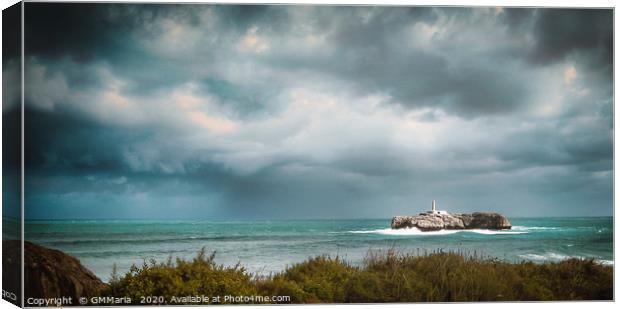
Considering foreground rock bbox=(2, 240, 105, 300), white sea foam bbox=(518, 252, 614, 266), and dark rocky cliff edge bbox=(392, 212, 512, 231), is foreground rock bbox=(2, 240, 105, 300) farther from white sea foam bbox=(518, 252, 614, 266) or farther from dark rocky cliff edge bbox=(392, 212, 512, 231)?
white sea foam bbox=(518, 252, 614, 266)

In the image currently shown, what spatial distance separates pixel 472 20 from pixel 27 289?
763 cm

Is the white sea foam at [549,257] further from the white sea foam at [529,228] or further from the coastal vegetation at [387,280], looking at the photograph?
the white sea foam at [529,228]

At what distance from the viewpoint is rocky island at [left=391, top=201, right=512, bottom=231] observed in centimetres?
1462

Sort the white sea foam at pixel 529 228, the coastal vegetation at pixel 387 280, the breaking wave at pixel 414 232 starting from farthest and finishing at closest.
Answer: the white sea foam at pixel 529 228 < the breaking wave at pixel 414 232 < the coastal vegetation at pixel 387 280

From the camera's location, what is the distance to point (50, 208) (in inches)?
538

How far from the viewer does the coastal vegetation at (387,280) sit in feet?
45.1

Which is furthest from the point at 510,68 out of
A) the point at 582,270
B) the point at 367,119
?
the point at 582,270

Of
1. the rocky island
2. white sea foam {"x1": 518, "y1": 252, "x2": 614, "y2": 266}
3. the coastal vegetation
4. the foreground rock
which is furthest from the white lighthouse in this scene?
the foreground rock

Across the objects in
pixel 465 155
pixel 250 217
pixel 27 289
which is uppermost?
pixel 465 155

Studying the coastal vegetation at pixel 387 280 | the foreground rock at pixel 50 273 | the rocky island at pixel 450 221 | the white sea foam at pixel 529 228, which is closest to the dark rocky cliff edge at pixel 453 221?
the rocky island at pixel 450 221

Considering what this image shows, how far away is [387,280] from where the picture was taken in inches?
557

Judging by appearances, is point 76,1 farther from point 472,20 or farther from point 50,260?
point 472,20

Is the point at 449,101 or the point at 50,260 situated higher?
the point at 449,101

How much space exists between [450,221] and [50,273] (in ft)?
19.8
